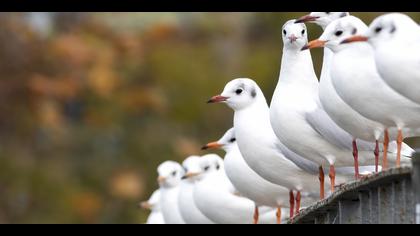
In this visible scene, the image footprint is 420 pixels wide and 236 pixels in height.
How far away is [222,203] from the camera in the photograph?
13359 millimetres

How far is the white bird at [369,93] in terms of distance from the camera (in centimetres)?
980

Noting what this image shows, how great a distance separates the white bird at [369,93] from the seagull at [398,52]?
0.12 meters

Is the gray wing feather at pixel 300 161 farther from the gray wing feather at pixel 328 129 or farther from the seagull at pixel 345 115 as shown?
the seagull at pixel 345 115

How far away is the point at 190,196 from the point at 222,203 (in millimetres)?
720

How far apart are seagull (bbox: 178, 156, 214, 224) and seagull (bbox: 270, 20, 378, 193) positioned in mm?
2520

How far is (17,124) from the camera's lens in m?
28.5

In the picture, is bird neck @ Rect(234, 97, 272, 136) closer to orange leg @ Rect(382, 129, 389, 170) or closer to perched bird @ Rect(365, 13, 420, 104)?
orange leg @ Rect(382, 129, 389, 170)

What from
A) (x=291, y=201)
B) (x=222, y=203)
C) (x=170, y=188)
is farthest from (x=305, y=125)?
(x=170, y=188)

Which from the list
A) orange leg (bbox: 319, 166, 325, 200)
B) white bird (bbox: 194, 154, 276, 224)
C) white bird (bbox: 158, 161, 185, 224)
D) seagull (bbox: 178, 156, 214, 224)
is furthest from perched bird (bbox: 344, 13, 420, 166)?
white bird (bbox: 158, 161, 185, 224)

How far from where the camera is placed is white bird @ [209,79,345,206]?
11633 millimetres

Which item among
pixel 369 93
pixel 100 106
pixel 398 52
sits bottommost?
pixel 369 93

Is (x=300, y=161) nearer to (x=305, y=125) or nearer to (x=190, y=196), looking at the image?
(x=305, y=125)

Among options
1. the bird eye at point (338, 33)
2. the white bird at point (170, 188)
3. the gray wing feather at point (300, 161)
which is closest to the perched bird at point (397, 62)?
the bird eye at point (338, 33)

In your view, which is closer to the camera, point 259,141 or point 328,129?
point 328,129
